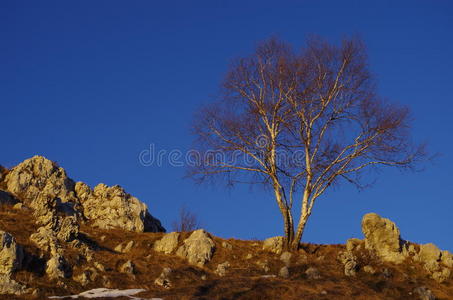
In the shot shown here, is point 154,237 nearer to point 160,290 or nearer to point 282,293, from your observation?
point 160,290

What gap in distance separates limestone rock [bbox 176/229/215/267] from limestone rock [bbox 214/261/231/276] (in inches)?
47.4

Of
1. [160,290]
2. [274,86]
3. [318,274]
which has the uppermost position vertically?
[274,86]

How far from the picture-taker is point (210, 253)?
27938mm

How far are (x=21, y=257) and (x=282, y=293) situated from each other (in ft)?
37.1

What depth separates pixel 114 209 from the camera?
116ft

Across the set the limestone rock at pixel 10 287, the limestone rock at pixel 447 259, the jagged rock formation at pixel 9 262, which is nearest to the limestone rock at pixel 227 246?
the jagged rock formation at pixel 9 262

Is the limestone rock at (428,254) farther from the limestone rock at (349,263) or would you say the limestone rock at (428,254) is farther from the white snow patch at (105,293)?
the white snow patch at (105,293)

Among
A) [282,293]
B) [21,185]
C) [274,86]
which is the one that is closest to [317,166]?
[274,86]

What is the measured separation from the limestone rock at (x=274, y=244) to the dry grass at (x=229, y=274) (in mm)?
624

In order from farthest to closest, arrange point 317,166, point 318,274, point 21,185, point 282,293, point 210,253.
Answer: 1. point 21,185
2. point 317,166
3. point 210,253
4. point 318,274
5. point 282,293

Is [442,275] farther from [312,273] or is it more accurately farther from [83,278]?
[83,278]

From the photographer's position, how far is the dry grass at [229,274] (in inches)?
850

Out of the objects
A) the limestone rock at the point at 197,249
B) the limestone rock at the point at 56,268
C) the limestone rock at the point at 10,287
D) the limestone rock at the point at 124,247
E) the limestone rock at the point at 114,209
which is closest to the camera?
the limestone rock at the point at 10,287

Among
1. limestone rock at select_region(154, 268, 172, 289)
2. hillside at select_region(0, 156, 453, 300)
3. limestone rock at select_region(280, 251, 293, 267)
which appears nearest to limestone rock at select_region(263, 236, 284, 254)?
hillside at select_region(0, 156, 453, 300)
